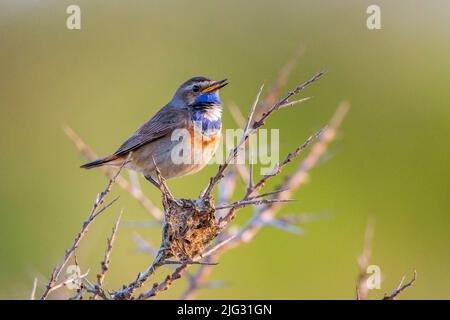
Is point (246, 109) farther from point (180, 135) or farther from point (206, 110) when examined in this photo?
point (180, 135)

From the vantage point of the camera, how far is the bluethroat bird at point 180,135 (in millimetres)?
7137

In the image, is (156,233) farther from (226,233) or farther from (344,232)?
(226,233)

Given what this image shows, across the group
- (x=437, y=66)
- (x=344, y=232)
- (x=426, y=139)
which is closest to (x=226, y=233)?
(x=344, y=232)

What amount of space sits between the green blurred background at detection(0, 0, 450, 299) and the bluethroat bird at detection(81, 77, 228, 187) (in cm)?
242

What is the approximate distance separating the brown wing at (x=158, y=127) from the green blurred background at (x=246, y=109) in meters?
2.42

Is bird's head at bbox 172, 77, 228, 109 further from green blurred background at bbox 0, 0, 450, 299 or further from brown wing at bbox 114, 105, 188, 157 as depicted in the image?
green blurred background at bbox 0, 0, 450, 299

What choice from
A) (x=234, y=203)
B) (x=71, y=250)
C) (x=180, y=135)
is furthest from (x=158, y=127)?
(x=71, y=250)

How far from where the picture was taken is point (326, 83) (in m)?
12.8

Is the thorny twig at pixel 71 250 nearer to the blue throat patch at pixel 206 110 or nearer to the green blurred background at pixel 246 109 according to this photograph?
the blue throat patch at pixel 206 110

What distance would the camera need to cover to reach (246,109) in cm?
1183

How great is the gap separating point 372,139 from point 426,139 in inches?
43.6

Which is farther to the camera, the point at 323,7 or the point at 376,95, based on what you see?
the point at 323,7

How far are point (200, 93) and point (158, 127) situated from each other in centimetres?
56

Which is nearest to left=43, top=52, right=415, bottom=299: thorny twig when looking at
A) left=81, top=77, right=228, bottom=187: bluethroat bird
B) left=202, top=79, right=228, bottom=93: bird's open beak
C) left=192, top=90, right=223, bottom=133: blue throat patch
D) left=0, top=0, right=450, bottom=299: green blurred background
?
left=81, top=77, right=228, bottom=187: bluethroat bird
